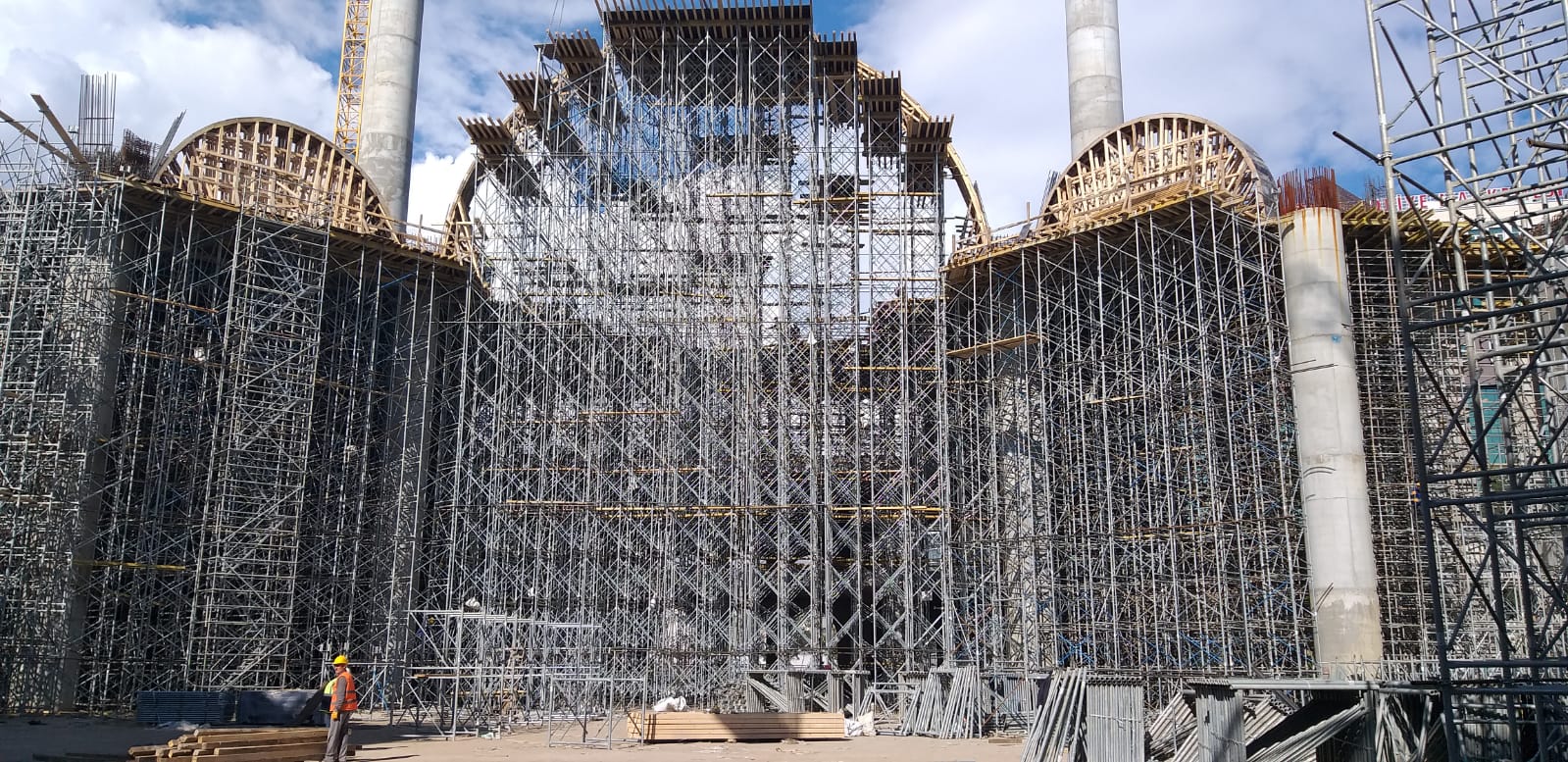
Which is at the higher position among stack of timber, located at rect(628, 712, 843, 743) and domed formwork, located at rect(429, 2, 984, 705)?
domed formwork, located at rect(429, 2, 984, 705)

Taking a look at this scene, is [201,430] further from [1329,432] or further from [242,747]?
[1329,432]

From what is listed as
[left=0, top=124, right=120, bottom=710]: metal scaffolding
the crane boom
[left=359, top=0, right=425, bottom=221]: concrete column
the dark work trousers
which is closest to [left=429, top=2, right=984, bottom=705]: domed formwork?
[left=359, top=0, right=425, bottom=221]: concrete column

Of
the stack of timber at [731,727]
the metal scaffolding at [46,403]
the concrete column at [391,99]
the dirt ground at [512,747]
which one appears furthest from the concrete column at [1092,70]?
the metal scaffolding at [46,403]

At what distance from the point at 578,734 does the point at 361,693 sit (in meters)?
7.63

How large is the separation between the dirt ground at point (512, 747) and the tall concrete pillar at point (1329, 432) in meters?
6.60

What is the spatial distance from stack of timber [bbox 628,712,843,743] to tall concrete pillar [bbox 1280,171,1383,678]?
370 inches

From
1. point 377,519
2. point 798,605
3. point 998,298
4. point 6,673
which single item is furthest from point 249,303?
point 998,298

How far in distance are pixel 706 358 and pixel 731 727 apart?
9701mm

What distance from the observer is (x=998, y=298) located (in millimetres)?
30906

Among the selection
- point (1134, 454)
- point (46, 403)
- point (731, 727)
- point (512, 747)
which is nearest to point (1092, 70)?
point (1134, 454)

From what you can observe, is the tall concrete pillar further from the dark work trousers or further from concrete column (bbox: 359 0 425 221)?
concrete column (bbox: 359 0 425 221)

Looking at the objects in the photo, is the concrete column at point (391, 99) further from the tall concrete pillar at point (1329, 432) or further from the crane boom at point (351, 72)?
the tall concrete pillar at point (1329, 432)

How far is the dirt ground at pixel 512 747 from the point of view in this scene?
18531 millimetres

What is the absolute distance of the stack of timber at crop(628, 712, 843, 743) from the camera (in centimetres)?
2225
